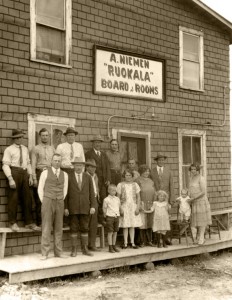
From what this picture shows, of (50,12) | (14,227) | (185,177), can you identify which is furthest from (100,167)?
(185,177)

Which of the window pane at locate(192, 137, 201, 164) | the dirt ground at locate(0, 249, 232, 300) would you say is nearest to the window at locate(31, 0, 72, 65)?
the dirt ground at locate(0, 249, 232, 300)

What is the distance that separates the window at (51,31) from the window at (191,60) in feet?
12.8

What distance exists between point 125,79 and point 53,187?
4078 mm

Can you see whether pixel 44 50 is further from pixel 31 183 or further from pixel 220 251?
pixel 220 251

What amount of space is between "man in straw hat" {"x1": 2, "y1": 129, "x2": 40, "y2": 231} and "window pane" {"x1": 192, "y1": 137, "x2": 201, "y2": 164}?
5727mm

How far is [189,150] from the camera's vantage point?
44.2 ft

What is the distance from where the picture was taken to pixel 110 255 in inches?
374

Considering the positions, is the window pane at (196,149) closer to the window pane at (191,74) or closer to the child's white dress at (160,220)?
the window pane at (191,74)

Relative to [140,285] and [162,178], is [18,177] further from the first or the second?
[162,178]

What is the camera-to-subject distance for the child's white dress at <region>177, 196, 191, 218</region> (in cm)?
1098

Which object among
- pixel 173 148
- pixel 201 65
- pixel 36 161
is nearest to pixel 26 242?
pixel 36 161

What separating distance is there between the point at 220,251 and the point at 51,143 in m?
5.43

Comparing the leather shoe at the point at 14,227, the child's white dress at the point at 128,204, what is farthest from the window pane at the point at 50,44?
the leather shoe at the point at 14,227

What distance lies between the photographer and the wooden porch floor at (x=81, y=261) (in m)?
8.02
